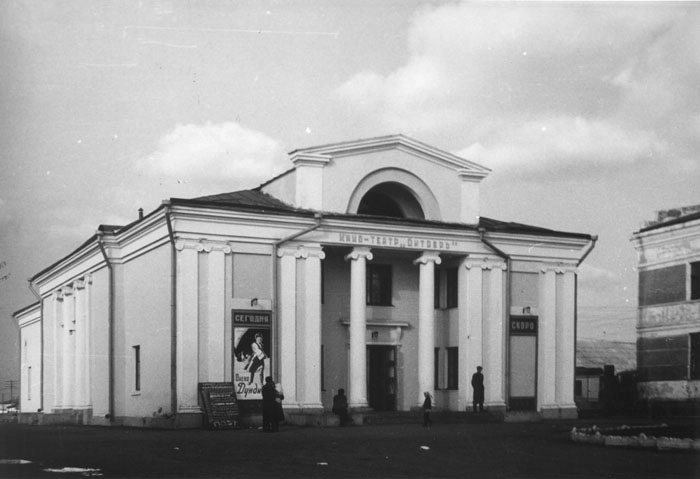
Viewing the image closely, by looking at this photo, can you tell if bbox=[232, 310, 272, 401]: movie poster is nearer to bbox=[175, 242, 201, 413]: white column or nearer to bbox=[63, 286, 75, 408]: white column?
bbox=[175, 242, 201, 413]: white column

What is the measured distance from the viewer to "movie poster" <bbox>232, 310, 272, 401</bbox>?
25688 mm

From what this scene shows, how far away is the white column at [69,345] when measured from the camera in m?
33.2

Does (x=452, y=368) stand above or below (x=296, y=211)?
below

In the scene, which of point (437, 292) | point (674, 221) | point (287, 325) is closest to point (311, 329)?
point (287, 325)

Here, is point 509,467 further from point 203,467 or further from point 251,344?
point 251,344

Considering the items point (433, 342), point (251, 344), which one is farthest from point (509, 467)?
point (433, 342)

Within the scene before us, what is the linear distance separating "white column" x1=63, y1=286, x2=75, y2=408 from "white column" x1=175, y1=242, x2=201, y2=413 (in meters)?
9.26

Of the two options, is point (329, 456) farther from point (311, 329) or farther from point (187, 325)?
point (311, 329)

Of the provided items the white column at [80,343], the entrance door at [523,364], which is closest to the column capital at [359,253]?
the entrance door at [523,364]

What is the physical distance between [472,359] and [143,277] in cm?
995

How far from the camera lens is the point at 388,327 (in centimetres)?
2998

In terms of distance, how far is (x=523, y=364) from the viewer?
30.1 meters

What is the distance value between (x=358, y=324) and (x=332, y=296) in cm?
179

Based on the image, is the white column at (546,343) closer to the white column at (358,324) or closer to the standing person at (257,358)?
the white column at (358,324)
